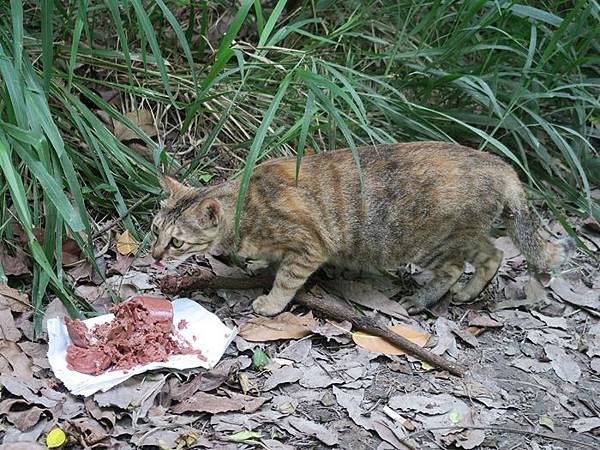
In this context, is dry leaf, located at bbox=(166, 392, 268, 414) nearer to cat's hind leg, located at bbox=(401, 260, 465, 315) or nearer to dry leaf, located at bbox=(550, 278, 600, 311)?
cat's hind leg, located at bbox=(401, 260, 465, 315)

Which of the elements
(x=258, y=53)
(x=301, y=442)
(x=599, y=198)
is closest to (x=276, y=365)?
(x=301, y=442)

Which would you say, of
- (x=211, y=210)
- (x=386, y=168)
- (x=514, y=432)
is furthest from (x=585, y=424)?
(x=211, y=210)

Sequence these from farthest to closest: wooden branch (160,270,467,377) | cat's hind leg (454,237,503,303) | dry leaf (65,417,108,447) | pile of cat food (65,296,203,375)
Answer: cat's hind leg (454,237,503,303) < wooden branch (160,270,467,377) < pile of cat food (65,296,203,375) < dry leaf (65,417,108,447)

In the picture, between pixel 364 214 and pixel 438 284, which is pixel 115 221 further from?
pixel 438 284

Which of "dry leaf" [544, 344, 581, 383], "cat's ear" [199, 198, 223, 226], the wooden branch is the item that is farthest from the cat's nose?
"dry leaf" [544, 344, 581, 383]

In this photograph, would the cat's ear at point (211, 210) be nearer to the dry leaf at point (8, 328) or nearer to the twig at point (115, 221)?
the twig at point (115, 221)

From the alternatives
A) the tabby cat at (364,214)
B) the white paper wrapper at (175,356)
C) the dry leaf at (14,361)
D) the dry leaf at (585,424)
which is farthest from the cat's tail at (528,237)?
the dry leaf at (14,361)
